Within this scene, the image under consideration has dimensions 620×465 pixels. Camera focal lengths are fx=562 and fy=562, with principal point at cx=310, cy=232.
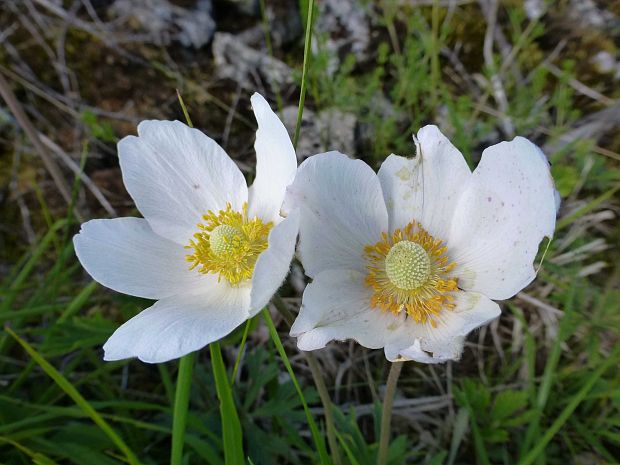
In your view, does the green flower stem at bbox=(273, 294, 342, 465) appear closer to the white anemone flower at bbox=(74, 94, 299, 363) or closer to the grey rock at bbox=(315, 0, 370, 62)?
the white anemone flower at bbox=(74, 94, 299, 363)

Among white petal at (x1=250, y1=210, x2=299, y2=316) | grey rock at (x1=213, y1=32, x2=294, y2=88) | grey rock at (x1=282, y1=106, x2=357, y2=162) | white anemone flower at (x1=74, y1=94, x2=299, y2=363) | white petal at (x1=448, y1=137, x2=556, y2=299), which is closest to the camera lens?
white petal at (x1=250, y1=210, x2=299, y2=316)

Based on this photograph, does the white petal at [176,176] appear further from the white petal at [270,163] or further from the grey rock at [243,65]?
the grey rock at [243,65]

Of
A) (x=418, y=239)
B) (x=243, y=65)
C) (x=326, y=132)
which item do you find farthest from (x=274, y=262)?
(x=243, y=65)

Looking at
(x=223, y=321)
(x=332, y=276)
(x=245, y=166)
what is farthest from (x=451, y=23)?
(x=223, y=321)

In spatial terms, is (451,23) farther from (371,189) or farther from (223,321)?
(223,321)

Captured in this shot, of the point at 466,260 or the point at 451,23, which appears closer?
the point at 466,260

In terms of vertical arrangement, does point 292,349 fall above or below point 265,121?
below

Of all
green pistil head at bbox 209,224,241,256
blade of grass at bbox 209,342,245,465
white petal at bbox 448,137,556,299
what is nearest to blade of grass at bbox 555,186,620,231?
white petal at bbox 448,137,556,299

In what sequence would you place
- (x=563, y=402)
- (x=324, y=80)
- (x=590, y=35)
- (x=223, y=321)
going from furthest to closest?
(x=590, y=35), (x=324, y=80), (x=563, y=402), (x=223, y=321)
